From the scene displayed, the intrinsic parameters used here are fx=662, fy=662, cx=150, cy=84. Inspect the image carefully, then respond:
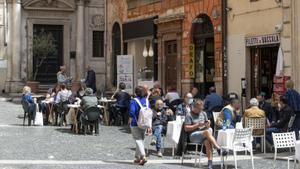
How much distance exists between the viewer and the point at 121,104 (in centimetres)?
2139

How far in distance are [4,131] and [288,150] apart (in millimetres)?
8331

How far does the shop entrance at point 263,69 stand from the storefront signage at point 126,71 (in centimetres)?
724

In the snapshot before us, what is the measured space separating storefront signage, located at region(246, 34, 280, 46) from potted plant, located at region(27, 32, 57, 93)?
53.4 feet

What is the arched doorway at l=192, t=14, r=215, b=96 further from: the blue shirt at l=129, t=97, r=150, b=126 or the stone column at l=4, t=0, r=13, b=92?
the stone column at l=4, t=0, r=13, b=92

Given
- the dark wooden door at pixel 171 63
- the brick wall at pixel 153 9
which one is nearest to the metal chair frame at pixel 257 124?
the dark wooden door at pixel 171 63

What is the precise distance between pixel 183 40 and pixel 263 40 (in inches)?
220

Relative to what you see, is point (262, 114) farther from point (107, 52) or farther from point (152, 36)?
point (107, 52)

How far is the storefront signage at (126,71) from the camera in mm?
26656

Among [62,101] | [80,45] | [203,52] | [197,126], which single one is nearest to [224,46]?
[203,52]

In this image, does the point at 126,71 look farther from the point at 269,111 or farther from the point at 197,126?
the point at 197,126

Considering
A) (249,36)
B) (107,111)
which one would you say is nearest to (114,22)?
(107,111)

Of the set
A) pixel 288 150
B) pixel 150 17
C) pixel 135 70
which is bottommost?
pixel 288 150

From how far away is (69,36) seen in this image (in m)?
37.0

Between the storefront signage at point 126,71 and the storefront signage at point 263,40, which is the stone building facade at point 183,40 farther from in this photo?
the storefront signage at point 263,40
